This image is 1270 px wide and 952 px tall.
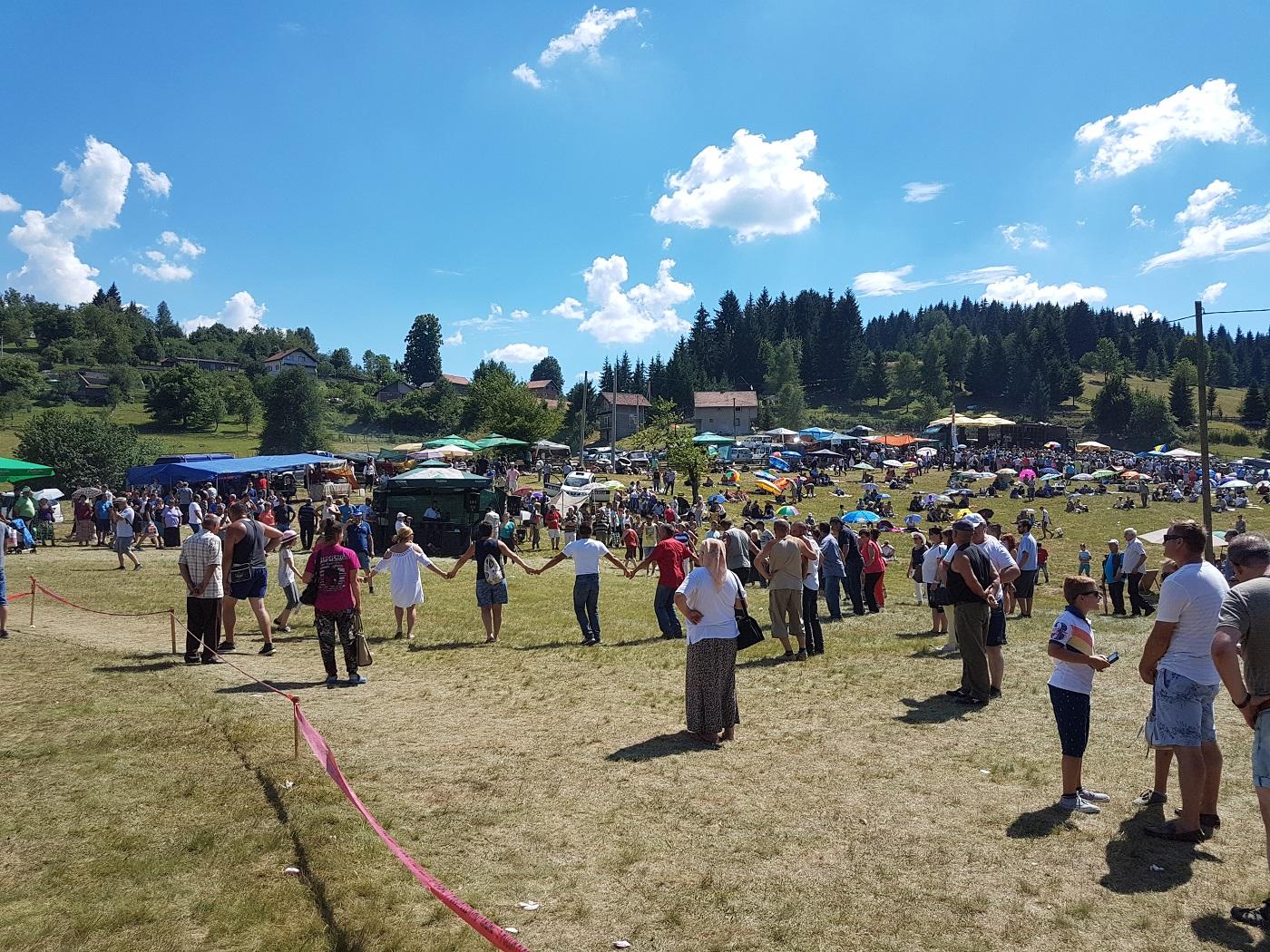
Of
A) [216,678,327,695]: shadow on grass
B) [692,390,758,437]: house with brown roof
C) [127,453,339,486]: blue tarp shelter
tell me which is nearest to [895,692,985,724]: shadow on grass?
[216,678,327,695]: shadow on grass

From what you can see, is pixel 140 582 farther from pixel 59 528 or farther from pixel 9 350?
pixel 9 350

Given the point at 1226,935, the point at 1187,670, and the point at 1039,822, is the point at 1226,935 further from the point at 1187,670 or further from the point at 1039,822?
the point at 1187,670

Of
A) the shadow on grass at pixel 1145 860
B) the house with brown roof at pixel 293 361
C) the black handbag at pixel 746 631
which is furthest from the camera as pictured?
the house with brown roof at pixel 293 361

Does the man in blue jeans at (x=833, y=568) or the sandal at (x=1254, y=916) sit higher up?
the man in blue jeans at (x=833, y=568)

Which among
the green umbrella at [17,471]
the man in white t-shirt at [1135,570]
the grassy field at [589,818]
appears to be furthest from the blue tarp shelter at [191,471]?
the man in white t-shirt at [1135,570]

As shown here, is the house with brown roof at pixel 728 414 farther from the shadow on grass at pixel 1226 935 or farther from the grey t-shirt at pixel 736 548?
the shadow on grass at pixel 1226 935

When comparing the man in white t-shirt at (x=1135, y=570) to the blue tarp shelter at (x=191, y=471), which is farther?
the blue tarp shelter at (x=191, y=471)

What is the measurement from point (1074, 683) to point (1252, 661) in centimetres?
127

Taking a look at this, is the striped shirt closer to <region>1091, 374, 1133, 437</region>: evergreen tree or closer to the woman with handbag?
the woman with handbag

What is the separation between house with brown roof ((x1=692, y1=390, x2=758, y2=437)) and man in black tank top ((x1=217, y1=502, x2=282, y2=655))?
303 ft

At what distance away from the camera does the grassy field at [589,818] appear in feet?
12.4

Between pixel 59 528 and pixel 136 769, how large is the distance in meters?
26.3

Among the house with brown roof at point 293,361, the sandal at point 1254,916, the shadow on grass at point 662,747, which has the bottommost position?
the shadow on grass at point 662,747

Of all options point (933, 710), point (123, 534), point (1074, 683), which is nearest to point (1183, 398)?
point (933, 710)
